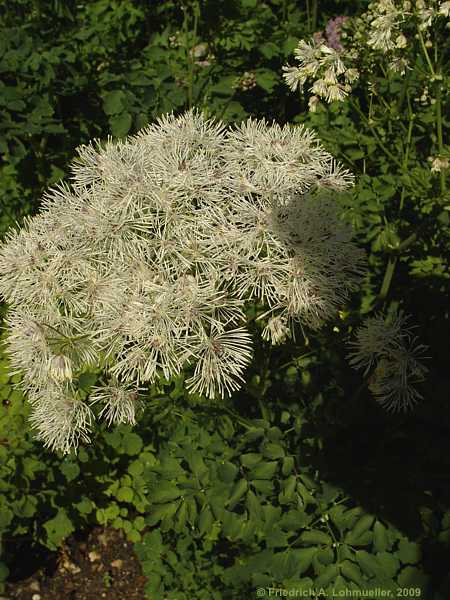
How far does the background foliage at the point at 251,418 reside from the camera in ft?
6.06

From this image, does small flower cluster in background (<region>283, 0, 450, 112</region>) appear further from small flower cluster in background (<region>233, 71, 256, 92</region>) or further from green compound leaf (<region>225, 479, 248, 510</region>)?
green compound leaf (<region>225, 479, 248, 510</region>)

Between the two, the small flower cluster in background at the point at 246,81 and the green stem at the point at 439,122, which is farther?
the small flower cluster in background at the point at 246,81

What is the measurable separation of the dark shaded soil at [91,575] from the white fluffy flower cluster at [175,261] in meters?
1.33

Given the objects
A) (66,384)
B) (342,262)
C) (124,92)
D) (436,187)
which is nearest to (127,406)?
(66,384)

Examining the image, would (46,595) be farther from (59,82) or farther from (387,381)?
(59,82)

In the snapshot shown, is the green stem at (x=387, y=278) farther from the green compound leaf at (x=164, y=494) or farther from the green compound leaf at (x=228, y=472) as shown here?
the green compound leaf at (x=164, y=494)

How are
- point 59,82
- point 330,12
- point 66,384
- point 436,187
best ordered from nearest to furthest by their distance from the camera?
point 66,384, point 436,187, point 59,82, point 330,12

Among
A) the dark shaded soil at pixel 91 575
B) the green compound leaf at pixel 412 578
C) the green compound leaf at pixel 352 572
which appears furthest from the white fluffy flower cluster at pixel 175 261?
the dark shaded soil at pixel 91 575

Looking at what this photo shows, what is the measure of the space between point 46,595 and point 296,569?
1667 mm

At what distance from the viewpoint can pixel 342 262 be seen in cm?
187

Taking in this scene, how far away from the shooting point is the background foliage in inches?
72.7

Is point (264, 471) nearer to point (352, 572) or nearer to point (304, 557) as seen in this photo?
point (304, 557)

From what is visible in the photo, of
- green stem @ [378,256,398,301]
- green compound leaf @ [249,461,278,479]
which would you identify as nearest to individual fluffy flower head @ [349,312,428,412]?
green stem @ [378,256,398,301]

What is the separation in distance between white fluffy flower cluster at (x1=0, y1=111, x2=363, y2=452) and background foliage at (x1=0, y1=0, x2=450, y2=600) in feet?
0.96
